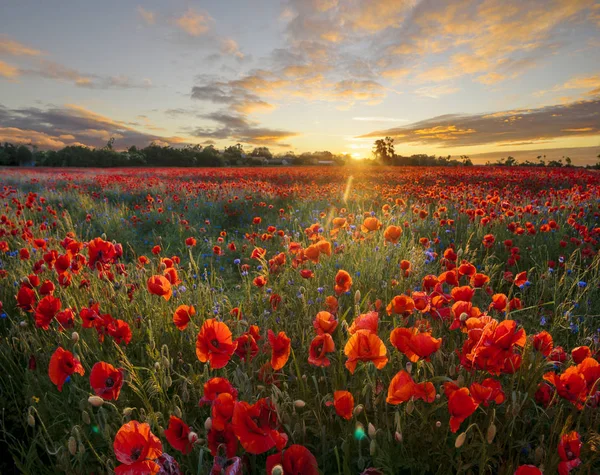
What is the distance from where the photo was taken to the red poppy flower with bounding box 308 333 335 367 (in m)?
1.30

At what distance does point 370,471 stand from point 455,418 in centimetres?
31

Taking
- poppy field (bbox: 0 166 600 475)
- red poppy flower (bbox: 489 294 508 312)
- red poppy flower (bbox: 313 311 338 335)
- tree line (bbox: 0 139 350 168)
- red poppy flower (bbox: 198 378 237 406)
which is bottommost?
poppy field (bbox: 0 166 600 475)

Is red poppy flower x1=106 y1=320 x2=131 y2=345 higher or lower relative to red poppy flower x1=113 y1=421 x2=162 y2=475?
higher

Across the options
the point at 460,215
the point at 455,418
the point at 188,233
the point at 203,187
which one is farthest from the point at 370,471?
the point at 203,187

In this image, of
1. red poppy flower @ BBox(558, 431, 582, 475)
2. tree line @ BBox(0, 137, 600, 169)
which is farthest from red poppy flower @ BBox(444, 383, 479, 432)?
tree line @ BBox(0, 137, 600, 169)

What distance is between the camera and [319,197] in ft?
28.0

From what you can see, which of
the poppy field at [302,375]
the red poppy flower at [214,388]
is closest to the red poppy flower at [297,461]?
the poppy field at [302,375]

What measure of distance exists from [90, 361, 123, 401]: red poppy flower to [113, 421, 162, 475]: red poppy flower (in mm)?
315

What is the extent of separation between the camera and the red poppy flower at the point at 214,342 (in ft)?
4.24

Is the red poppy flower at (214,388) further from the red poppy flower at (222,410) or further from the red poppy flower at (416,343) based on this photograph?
the red poppy flower at (416,343)

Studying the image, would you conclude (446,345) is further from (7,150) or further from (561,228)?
(7,150)

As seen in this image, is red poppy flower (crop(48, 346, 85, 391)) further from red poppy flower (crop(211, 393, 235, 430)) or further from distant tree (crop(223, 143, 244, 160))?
distant tree (crop(223, 143, 244, 160))

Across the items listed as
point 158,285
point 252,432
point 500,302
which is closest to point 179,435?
point 252,432

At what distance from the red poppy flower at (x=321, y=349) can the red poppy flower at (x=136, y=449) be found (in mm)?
567
